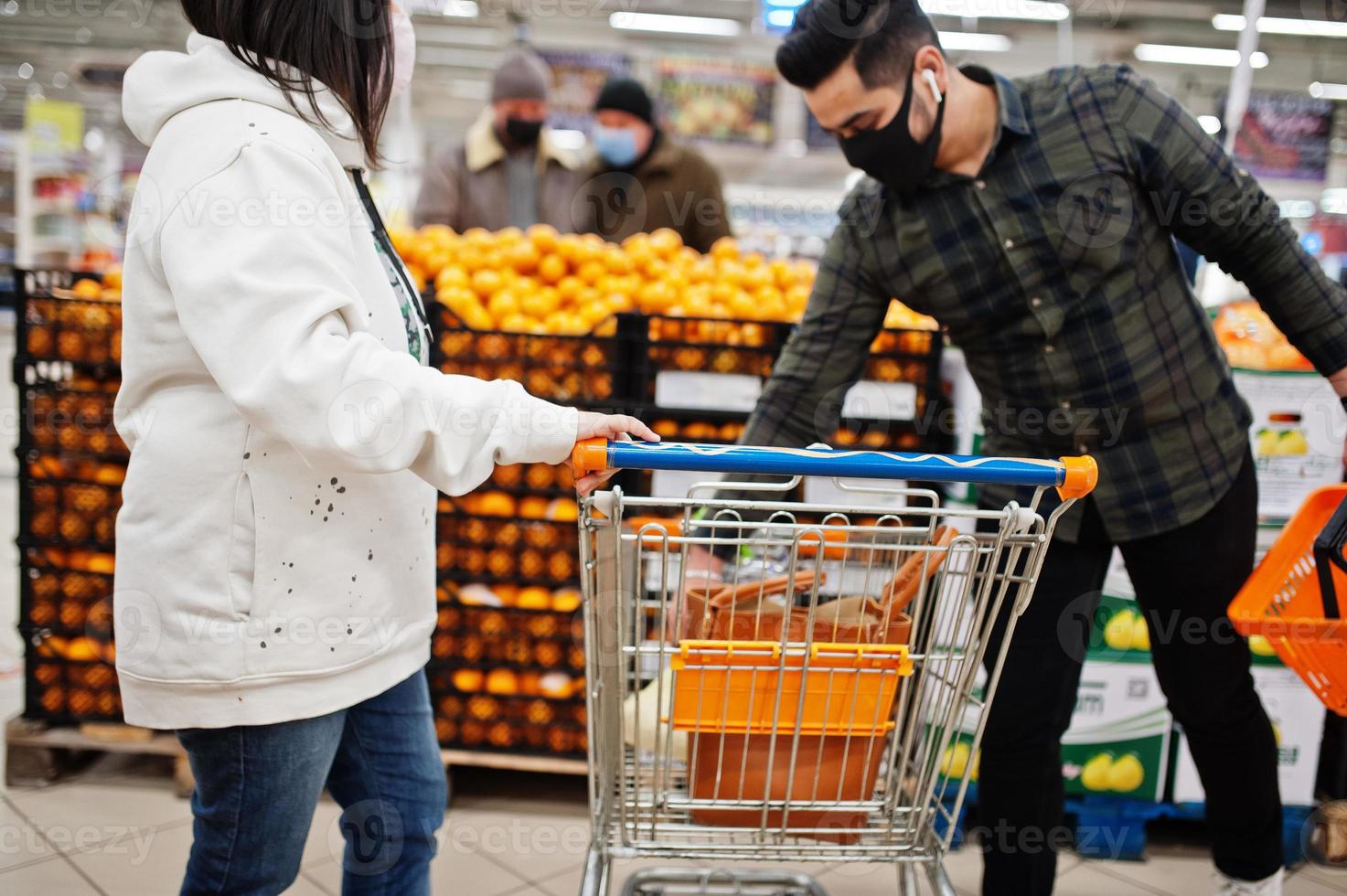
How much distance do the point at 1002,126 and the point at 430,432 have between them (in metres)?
1.21

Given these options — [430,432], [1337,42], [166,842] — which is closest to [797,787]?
[430,432]

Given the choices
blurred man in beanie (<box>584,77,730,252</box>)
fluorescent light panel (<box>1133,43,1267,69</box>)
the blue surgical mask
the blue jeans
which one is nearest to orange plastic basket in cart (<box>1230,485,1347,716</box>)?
the blue jeans

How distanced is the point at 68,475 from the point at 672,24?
11.0m

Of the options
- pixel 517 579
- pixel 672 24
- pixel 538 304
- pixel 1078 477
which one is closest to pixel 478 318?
pixel 538 304

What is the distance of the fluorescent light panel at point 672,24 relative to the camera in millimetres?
12119

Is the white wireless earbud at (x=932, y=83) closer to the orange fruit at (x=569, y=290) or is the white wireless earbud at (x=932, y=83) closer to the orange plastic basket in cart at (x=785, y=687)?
the orange plastic basket in cart at (x=785, y=687)

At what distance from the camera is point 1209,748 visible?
6.14 ft

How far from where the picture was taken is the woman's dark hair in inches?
47.9

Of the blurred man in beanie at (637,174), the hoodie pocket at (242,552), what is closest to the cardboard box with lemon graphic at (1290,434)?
the hoodie pocket at (242,552)

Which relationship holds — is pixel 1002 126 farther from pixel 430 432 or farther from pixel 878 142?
pixel 430 432

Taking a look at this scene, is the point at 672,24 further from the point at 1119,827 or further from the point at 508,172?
the point at 1119,827

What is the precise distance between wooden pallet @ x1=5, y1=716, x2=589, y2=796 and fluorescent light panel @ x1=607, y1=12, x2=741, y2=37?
1087cm

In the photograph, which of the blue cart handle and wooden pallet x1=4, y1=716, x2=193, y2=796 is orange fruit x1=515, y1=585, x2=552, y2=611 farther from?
the blue cart handle

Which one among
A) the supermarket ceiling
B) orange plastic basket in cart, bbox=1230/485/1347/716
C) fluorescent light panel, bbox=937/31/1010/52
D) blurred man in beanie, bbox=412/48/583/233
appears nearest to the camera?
orange plastic basket in cart, bbox=1230/485/1347/716
